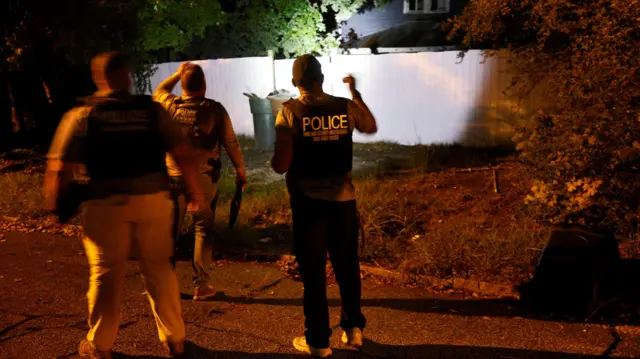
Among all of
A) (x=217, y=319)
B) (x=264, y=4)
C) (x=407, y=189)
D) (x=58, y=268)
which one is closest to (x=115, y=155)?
(x=217, y=319)

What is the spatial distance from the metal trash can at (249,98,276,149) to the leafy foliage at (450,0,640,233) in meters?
6.20

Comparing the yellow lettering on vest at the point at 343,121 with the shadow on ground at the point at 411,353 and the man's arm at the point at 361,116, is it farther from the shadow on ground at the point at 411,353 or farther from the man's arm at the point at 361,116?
the shadow on ground at the point at 411,353

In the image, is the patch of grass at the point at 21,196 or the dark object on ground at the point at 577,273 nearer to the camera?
the dark object on ground at the point at 577,273

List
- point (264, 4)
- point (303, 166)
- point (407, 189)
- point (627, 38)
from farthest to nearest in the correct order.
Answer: point (264, 4)
point (407, 189)
point (627, 38)
point (303, 166)

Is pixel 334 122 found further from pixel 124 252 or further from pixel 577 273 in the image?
pixel 577 273

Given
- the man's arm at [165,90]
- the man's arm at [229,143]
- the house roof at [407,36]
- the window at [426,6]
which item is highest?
the window at [426,6]

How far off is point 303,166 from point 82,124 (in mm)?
1203

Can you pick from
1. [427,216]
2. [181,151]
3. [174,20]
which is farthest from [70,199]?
[174,20]

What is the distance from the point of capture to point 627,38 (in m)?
5.16

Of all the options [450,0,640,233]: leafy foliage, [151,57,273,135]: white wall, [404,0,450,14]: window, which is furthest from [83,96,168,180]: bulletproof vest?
[404,0,450,14]: window

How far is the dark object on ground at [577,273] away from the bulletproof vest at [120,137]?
289cm

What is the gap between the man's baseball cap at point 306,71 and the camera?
11.1 feet

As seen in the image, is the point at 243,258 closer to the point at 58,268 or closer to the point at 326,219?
the point at 58,268

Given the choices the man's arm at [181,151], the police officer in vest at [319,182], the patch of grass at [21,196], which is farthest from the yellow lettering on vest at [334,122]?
the patch of grass at [21,196]
